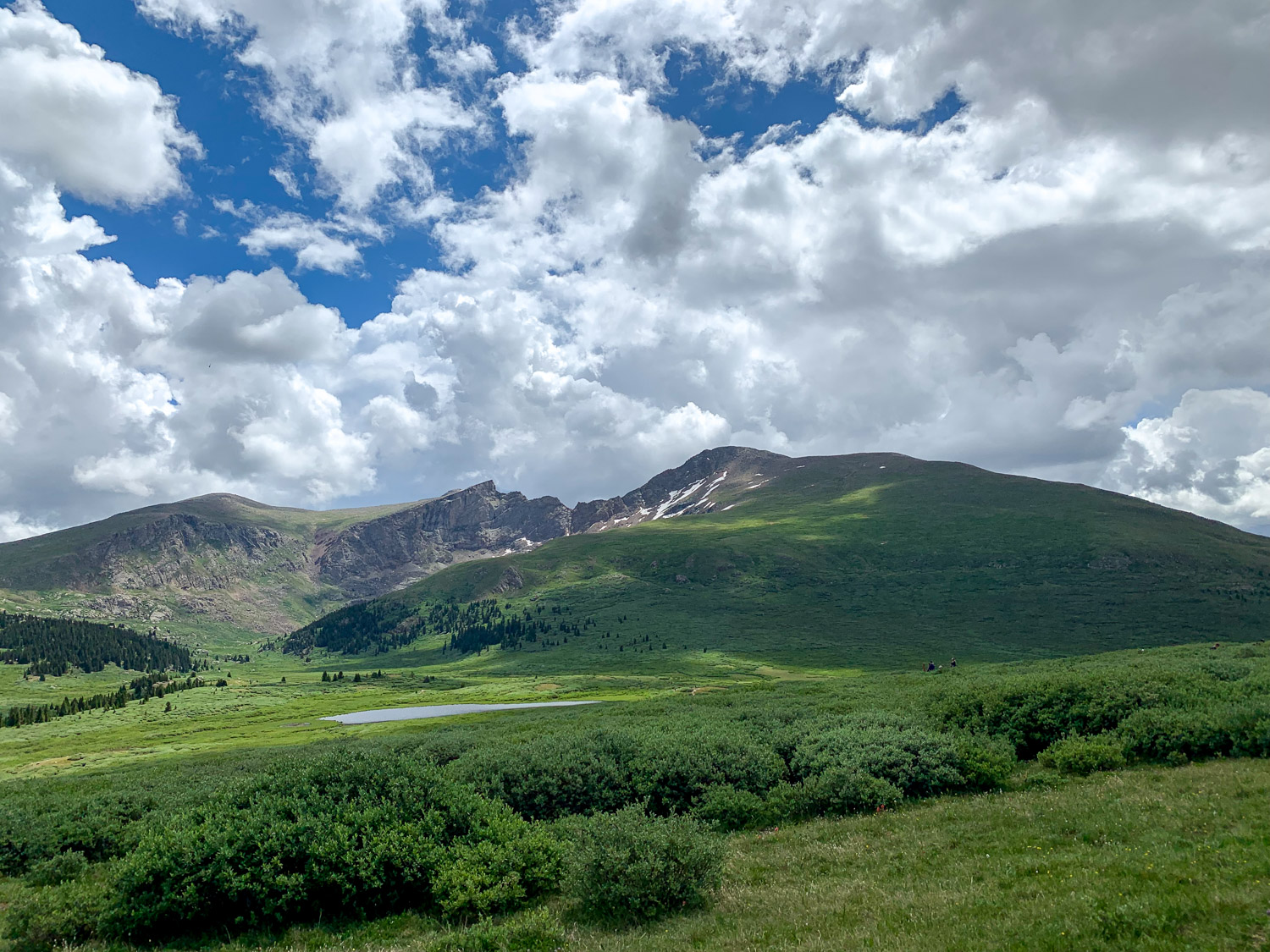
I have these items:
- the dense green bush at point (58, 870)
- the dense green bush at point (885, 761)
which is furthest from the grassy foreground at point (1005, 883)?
the dense green bush at point (58, 870)

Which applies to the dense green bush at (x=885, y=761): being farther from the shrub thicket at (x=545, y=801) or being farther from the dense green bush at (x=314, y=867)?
the dense green bush at (x=314, y=867)

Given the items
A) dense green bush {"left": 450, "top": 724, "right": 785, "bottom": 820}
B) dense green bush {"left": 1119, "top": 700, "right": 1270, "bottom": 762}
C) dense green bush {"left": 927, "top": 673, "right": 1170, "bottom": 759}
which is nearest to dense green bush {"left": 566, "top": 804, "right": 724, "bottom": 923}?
dense green bush {"left": 450, "top": 724, "right": 785, "bottom": 820}

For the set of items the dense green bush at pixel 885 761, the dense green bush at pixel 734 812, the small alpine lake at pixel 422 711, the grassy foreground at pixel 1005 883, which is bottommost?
the small alpine lake at pixel 422 711

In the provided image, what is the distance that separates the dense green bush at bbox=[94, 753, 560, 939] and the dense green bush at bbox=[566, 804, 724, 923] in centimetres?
254

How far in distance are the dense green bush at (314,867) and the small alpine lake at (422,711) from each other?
4743 inches

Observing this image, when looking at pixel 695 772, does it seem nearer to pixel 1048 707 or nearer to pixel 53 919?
pixel 1048 707

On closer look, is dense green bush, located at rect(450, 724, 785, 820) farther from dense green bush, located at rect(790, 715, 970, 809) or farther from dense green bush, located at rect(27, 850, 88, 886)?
dense green bush, located at rect(27, 850, 88, 886)

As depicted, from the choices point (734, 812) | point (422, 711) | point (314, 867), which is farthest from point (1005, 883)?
point (422, 711)

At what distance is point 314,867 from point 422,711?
152 m

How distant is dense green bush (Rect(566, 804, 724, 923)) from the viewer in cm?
1805

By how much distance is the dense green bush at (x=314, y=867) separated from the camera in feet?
64.1

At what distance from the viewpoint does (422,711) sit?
522 ft

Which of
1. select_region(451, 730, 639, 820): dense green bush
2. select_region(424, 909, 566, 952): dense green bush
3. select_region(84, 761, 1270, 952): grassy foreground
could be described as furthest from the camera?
select_region(451, 730, 639, 820): dense green bush

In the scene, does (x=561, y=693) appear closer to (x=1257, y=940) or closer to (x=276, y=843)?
(x=276, y=843)
